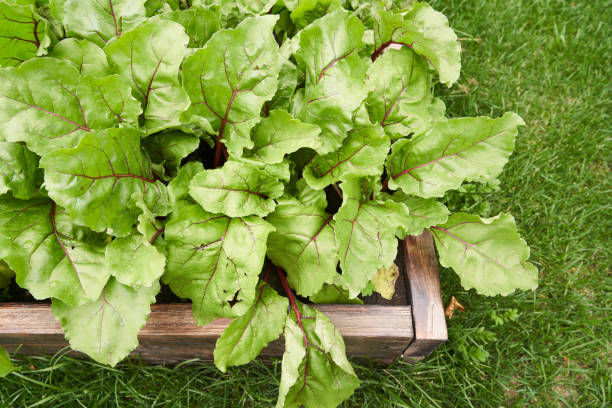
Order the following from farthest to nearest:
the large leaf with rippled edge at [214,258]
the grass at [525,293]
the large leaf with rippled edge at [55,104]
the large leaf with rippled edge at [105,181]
→ the grass at [525,293], the large leaf with rippled edge at [214,258], the large leaf with rippled edge at [55,104], the large leaf with rippled edge at [105,181]

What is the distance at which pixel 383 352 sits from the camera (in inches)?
75.2

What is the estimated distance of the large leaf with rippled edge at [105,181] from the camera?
1.26 meters

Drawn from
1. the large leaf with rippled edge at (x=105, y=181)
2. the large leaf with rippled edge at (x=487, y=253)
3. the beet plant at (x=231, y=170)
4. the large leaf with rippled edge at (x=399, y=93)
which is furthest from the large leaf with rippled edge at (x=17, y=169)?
the large leaf with rippled edge at (x=487, y=253)

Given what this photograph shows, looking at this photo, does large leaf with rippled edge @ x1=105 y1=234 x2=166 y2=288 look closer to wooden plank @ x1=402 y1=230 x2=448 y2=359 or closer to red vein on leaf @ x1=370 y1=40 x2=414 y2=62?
wooden plank @ x1=402 y1=230 x2=448 y2=359

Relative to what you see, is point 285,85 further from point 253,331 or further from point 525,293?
point 525,293

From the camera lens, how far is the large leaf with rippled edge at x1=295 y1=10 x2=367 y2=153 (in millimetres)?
1528

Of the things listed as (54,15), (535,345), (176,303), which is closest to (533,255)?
(535,345)

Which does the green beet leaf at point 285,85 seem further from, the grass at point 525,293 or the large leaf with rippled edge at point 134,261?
the grass at point 525,293

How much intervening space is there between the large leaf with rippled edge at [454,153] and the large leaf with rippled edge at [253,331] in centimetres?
57

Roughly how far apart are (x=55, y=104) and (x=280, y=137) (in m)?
0.67

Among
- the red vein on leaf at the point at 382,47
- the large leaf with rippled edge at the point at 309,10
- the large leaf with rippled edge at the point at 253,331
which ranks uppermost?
the large leaf with rippled edge at the point at 309,10

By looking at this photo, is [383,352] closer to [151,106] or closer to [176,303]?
[176,303]

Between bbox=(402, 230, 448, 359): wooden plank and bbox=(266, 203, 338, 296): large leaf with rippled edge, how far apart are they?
1.16ft

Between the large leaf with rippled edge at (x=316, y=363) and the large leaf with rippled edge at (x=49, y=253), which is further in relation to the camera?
the large leaf with rippled edge at (x=316, y=363)
